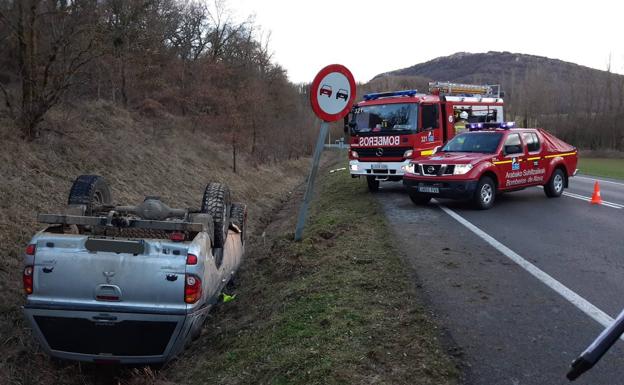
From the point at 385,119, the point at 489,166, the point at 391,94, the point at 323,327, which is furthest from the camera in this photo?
the point at 391,94

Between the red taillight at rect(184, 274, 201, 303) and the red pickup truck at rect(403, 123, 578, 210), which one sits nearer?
the red taillight at rect(184, 274, 201, 303)

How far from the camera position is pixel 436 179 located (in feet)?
36.5

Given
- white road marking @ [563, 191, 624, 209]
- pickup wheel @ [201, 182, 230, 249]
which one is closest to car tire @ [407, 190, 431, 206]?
white road marking @ [563, 191, 624, 209]

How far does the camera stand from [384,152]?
14.0 m

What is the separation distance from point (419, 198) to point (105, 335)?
8.57 meters

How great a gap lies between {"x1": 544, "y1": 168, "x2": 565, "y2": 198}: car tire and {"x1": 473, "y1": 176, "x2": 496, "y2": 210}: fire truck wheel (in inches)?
103

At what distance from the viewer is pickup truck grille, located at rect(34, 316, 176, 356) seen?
15.4 ft

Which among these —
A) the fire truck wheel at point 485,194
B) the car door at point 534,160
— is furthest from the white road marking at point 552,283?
the car door at point 534,160

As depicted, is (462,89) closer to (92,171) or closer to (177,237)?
(92,171)

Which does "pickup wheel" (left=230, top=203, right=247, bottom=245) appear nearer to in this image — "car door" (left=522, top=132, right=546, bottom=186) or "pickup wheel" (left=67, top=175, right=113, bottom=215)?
"pickup wheel" (left=67, top=175, right=113, bottom=215)

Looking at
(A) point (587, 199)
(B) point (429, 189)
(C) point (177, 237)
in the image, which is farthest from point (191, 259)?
(A) point (587, 199)

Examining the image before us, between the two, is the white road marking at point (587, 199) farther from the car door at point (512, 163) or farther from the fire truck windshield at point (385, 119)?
the fire truck windshield at point (385, 119)

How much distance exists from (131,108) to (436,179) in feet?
54.3

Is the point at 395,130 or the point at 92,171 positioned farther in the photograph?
the point at 395,130
